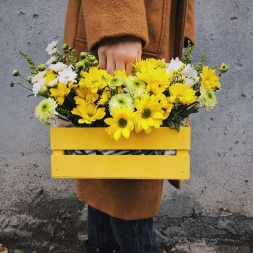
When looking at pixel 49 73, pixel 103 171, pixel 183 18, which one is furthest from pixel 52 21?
pixel 103 171

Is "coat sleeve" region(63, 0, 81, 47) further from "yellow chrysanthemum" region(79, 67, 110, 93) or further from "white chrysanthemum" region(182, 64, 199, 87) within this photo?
"white chrysanthemum" region(182, 64, 199, 87)

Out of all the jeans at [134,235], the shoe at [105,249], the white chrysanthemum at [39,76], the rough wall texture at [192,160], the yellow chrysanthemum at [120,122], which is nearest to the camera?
the yellow chrysanthemum at [120,122]

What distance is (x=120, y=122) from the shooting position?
1022mm

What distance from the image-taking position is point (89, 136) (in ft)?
3.56

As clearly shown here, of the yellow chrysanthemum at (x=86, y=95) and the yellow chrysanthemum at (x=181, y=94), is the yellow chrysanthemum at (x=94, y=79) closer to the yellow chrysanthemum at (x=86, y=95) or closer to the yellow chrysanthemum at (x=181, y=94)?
the yellow chrysanthemum at (x=86, y=95)

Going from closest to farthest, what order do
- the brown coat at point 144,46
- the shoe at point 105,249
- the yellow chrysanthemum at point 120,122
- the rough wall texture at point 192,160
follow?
the yellow chrysanthemum at point 120,122 < the brown coat at point 144,46 < the shoe at point 105,249 < the rough wall texture at point 192,160

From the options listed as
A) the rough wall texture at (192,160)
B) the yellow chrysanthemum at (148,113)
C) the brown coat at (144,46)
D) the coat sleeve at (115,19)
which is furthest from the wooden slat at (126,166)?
the rough wall texture at (192,160)

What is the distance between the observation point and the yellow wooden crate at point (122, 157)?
107 centimetres

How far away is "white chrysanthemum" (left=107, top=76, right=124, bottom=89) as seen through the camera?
104 cm

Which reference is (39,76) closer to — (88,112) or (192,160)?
(88,112)

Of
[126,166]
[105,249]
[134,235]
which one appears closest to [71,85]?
[126,166]

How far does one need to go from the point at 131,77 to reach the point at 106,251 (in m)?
0.88

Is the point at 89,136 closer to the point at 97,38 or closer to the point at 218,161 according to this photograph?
the point at 97,38

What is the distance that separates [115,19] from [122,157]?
0.35 metres
